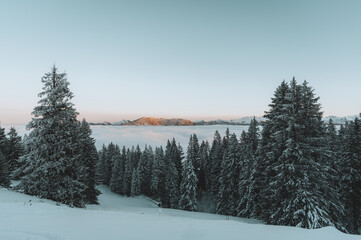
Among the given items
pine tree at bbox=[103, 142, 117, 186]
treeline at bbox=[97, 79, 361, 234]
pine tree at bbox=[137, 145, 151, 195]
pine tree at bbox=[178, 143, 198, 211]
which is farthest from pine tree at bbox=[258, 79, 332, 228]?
pine tree at bbox=[103, 142, 117, 186]

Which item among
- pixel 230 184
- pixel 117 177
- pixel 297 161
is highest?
pixel 297 161

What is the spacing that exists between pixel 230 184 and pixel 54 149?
25.7 meters

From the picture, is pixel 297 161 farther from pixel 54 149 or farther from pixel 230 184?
pixel 54 149

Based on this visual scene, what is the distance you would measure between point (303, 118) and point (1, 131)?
171ft

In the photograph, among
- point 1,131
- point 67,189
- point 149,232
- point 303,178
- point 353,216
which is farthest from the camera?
point 1,131

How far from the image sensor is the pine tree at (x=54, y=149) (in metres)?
16.3

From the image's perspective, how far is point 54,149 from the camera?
55.4ft

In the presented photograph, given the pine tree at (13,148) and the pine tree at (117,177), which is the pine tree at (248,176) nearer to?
the pine tree at (117,177)

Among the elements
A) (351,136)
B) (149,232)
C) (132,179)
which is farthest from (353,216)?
(132,179)

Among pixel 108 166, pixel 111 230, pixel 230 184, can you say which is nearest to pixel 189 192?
pixel 230 184

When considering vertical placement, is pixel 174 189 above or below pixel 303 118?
below

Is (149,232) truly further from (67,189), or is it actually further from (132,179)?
(132,179)

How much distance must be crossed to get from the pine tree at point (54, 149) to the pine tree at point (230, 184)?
2300cm

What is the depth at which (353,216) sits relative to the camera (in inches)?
934
